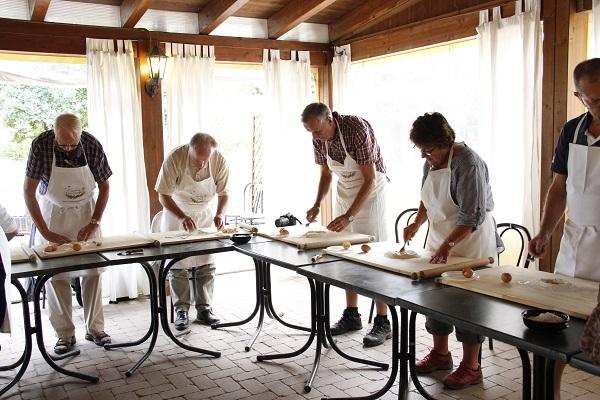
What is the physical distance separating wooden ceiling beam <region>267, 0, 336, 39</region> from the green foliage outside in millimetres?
2759

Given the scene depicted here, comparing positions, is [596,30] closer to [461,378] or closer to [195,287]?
[461,378]

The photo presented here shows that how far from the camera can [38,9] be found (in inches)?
169

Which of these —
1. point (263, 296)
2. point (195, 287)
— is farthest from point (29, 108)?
point (263, 296)

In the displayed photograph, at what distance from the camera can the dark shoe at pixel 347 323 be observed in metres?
3.94

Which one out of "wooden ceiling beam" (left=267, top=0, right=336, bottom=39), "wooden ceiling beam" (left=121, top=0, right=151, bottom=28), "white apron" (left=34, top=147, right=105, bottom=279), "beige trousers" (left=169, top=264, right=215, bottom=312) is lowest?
"beige trousers" (left=169, top=264, right=215, bottom=312)

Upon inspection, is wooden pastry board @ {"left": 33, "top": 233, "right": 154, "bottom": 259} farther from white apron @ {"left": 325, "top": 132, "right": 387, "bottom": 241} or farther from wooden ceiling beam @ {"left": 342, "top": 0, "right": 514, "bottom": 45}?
wooden ceiling beam @ {"left": 342, "top": 0, "right": 514, "bottom": 45}

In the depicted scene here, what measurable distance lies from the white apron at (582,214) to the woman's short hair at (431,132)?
54cm

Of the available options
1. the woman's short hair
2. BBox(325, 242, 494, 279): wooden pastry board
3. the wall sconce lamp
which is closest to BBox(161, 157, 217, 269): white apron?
the wall sconce lamp

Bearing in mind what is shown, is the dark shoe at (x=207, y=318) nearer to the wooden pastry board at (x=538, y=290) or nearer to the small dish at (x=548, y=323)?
the wooden pastry board at (x=538, y=290)

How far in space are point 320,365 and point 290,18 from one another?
3200 millimetres

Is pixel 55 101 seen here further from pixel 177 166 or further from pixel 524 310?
pixel 524 310

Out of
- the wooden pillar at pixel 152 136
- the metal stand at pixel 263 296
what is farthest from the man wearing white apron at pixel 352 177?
the wooden pillar at pixel 152 136

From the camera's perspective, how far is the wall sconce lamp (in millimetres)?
4801

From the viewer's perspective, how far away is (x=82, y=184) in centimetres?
373
